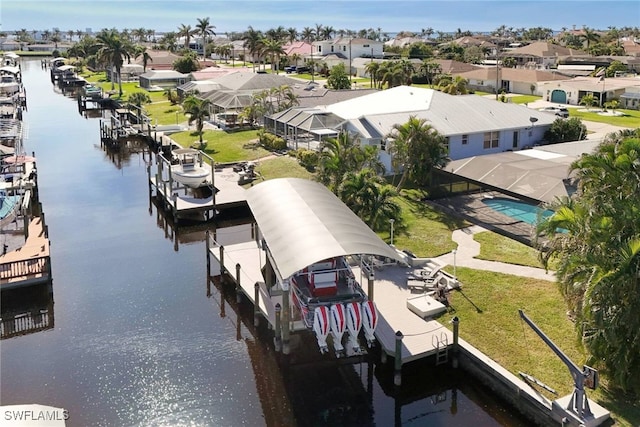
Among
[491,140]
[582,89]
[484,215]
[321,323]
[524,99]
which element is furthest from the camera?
[524,99]

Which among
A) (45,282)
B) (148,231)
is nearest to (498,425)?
(45,282)

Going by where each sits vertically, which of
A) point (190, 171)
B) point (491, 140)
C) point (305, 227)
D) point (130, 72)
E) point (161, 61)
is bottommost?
point (190, 171)

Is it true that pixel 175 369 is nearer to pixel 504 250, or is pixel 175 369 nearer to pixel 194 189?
pixel 504 250

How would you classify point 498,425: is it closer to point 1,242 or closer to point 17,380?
point 17,380

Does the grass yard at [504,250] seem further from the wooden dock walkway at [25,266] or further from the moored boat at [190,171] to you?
the wooden dock walkway at [25,266]

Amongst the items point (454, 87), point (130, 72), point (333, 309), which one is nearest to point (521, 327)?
point (333, 309)
